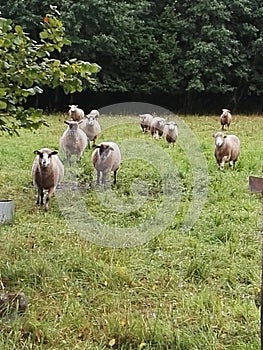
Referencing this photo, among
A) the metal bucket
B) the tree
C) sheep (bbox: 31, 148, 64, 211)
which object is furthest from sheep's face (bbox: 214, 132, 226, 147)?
the tree

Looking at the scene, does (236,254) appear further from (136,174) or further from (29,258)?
(136,174)

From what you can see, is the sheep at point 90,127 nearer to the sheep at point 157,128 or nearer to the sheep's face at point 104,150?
the sheep at point 157,128

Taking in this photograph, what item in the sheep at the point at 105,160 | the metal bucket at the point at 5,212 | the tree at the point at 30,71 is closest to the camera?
the tree at the point at 30,71

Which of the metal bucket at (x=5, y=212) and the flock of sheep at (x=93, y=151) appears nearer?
the metal bucket at (x=5, y=212)

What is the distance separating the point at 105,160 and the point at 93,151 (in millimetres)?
726

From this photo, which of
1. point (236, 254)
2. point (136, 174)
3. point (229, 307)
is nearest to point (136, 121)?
point (136, 174)

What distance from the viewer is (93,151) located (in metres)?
7.57

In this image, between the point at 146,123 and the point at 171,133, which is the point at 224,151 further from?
the point at 146,123

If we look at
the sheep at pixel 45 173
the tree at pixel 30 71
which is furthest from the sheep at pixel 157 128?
the tree at pixel 30 71

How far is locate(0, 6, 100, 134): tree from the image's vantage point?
130 inches

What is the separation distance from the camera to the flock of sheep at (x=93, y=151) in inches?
235

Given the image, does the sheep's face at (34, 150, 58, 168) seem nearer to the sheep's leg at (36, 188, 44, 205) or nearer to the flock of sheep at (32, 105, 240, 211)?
the flock of sheep at (32, 105, 240, 211)

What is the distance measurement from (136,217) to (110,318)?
7.63ft

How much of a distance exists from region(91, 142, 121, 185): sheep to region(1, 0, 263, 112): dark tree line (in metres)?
11.0
